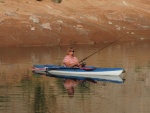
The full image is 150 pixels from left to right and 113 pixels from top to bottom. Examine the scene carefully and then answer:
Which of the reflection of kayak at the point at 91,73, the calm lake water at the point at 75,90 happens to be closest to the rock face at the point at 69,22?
the calm lake water at the point at 75,90

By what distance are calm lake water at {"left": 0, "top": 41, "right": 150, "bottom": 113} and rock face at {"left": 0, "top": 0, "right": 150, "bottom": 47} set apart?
1446cm

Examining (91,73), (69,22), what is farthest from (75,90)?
(69,22)

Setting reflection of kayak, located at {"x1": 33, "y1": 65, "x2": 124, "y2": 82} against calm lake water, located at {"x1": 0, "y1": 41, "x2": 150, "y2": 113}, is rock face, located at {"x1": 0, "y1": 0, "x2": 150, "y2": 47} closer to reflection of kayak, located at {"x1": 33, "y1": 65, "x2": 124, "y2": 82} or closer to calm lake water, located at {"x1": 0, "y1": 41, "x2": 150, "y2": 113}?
calm lake water, located at {"x1": 0, "y1": 41, "x2": 150, "y2": 113}

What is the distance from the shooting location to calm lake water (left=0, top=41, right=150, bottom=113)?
96.9ft

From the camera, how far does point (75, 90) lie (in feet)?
115

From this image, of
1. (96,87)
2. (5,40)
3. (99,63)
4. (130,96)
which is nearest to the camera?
(130,96)

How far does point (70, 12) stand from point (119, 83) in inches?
1600

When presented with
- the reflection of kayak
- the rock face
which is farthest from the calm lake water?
the rock face

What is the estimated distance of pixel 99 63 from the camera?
5106cm

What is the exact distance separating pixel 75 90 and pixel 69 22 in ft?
132

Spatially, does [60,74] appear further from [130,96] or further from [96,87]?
[130,96]

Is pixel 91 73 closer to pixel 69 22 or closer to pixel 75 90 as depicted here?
pixel 75 90

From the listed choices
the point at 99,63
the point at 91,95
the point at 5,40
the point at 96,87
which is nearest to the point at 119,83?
the point at 96,87

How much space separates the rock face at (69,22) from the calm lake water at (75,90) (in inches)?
569
